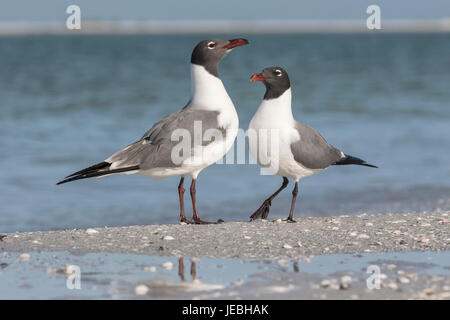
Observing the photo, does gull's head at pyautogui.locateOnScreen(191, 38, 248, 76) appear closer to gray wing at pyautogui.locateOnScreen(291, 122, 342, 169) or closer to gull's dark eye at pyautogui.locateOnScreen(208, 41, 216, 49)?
gull's dark eye at pyautogui.locateOnScreen(208, 41, 216, 49)

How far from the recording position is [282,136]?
6.54m

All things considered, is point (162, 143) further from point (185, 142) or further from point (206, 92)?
point (206, 92)

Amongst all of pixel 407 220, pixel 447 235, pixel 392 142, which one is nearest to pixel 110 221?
pixel 407 220

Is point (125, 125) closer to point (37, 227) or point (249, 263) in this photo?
point (37, 227)

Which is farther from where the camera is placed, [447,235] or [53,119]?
[53,119]

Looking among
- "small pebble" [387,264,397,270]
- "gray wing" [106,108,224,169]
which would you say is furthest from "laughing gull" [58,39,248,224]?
"small pebble" [387,264,397,270]

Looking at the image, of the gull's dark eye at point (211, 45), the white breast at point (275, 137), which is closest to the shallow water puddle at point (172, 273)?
the white breast at point (275, 137)

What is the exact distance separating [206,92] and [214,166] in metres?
4.73

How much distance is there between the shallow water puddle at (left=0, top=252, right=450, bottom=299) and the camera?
447 centimetres

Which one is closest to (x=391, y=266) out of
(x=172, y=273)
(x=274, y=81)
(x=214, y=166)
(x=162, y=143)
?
(x=172, y=273)
